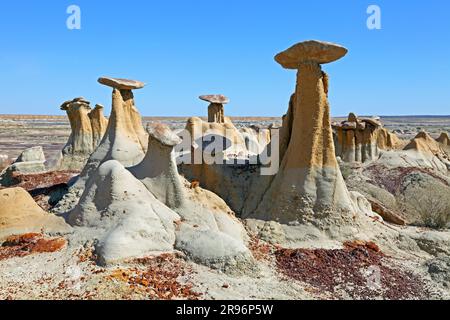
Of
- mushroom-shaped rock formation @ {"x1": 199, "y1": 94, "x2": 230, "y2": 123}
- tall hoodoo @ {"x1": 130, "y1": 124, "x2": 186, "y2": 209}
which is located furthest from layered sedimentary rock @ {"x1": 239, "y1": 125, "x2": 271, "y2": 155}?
tall hoodoo @ {"x1": 130, "y1": 124, "x2": 186, "y2": 209}

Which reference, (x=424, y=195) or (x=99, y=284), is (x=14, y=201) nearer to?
(x=99, y=284)

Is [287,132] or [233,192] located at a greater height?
[287,132]

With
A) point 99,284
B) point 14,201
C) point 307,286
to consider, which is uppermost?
point 14,201

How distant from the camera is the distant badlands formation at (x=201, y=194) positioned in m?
8.49

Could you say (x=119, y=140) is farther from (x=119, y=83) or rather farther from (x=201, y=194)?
(x=201, y=194)

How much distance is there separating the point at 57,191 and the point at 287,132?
7965 millimetres

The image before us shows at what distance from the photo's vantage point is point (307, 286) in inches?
325

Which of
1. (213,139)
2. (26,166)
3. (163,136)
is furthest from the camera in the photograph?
(26,166)

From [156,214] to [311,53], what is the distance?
519 centimetres

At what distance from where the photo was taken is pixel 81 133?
2166 centimetres

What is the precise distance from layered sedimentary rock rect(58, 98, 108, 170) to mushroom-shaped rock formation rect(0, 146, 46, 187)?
42.4 inches

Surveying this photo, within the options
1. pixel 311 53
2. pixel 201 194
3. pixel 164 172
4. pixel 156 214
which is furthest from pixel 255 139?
pixel 156 214

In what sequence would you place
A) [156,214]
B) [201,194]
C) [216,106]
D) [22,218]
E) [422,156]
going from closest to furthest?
1. [156,214]
2. [22,218]
3. [201,194]
4. [216,106]
5. [422,156]
